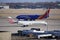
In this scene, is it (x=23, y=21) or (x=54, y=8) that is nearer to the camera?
(x=23, y=21)

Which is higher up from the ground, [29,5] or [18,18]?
[29,5]

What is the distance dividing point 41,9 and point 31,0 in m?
0.16

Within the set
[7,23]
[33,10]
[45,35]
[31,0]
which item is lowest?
[45,35]

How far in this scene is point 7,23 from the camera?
66.1 inches

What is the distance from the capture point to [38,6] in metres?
1.73

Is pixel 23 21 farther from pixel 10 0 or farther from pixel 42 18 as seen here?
pixel 10 0

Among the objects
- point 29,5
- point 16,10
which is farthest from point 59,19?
point 16,10

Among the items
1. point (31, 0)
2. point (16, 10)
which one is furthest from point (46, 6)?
point (16, 10)

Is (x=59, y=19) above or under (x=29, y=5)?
under

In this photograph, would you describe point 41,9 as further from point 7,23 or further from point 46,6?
point 7,23

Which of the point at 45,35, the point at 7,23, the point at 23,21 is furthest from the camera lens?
the point at 7,23

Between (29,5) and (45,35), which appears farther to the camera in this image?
(29,5)

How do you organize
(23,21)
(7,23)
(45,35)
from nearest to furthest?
1. (45,35)
2. (23,21)
3. (7,23)

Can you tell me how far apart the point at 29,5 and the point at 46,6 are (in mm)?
200
